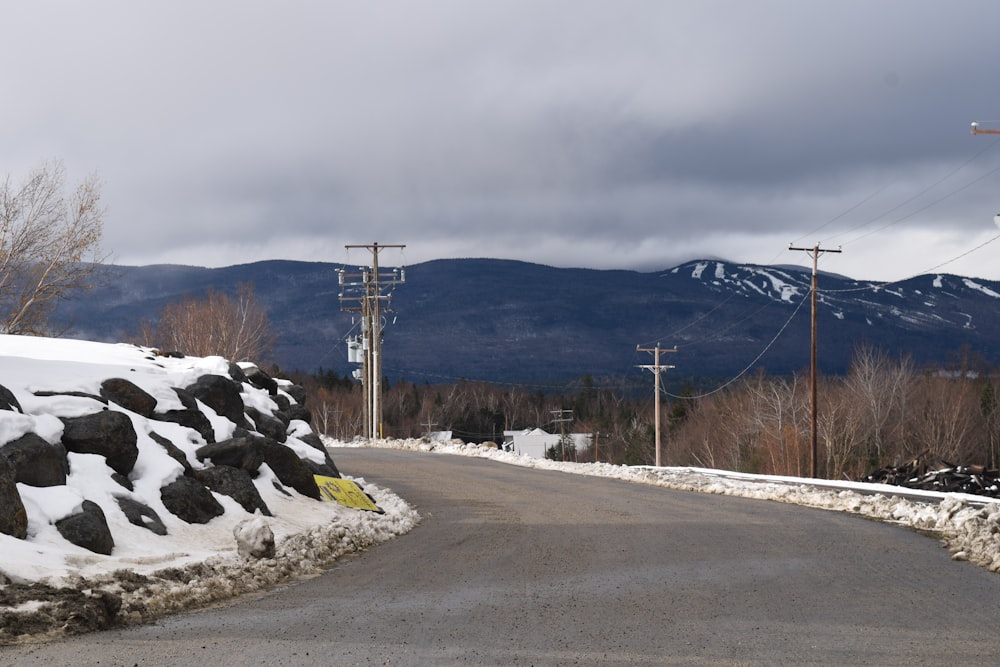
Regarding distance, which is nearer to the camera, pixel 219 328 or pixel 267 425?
pixel 267 425

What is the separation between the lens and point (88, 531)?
1182cm

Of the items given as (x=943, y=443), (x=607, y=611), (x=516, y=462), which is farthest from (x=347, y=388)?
(x=607, y=611)

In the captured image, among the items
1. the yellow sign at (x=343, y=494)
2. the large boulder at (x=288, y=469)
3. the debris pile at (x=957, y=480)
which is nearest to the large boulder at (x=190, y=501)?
the large boulder at (x=288, y=469)

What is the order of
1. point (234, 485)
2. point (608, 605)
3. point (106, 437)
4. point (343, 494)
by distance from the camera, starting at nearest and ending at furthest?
point (608, 605) → point (106, 437) → point (234, 485) → point (343, 494)

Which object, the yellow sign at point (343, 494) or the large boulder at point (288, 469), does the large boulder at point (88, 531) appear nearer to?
the large boulder at point (288, 469)

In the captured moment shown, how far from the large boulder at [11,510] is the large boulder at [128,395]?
16.8 ft

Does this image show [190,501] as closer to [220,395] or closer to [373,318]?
[220,395]

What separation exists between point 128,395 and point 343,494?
4958 mm

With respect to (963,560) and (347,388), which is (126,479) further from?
(347,388)

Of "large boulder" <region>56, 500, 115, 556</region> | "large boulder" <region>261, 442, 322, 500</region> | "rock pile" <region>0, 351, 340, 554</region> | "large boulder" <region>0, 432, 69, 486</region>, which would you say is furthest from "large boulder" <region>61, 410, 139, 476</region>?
"large boulder" <region>261, 442, 322, 500</region>

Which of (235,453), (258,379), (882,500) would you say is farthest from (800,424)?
(235,453)

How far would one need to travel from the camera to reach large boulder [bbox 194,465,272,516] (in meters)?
15.9

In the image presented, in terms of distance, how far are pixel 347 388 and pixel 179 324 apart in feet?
343

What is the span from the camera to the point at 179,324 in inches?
2301
